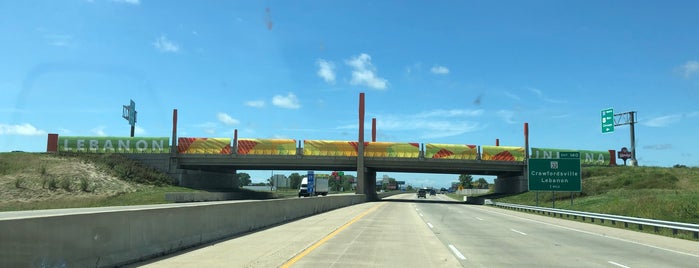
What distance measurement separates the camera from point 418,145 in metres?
65.8

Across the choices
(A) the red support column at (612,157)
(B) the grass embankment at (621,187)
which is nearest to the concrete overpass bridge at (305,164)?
(B) the grass embankment at (621,187)

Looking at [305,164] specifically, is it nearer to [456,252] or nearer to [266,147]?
[266,147]

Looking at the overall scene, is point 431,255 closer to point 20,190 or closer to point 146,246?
point 146,246

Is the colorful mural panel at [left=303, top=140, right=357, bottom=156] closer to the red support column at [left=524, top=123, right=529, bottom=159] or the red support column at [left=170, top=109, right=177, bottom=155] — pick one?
the red support column at [left=170, top=109, right=177, bottom=155]

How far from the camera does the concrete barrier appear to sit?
710 cm

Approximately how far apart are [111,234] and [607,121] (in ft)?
192

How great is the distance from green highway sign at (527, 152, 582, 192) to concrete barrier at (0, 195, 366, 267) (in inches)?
1257

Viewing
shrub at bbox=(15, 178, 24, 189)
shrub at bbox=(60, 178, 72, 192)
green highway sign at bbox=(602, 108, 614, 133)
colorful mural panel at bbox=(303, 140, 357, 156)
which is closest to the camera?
shrub at bbox=(15, 178, 24, 189)

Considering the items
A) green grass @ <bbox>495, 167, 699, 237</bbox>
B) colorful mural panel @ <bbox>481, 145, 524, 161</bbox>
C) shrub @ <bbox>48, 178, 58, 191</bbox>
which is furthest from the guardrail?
shrub @ <bbox>48, 178, 58, 191</bbox>

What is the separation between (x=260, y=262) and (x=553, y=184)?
37079 millimetres

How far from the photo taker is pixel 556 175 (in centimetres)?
4238

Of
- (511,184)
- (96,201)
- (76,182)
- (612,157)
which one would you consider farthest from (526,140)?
(76,182)

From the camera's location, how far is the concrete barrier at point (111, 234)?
23.3ft

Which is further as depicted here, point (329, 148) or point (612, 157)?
point (612, 157)
